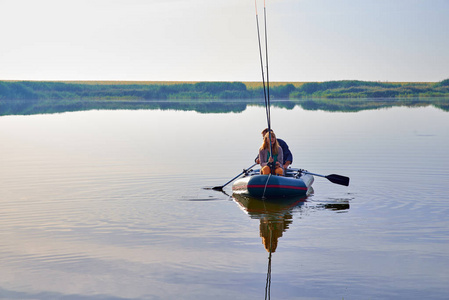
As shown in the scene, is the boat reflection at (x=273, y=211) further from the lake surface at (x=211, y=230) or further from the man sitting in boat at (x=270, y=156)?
the man sitting in boat at (x=270, y=156)

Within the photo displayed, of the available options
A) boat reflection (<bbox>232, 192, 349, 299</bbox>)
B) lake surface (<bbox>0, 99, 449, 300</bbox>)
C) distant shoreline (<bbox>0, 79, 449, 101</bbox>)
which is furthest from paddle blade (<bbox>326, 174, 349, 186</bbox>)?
distant shoreline (<bbox>0, 79, 449, 101</bbox>)

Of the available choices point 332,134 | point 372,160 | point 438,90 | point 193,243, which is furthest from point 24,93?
point 193,243

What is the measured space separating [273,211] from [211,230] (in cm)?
198

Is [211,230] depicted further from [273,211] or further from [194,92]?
[194,92]

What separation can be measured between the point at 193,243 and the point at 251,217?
2.13 m

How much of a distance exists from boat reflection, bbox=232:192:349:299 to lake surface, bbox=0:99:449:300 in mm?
49

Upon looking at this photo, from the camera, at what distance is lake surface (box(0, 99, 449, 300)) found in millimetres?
7117

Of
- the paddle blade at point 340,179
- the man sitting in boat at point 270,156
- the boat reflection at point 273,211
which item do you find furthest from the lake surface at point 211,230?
the man sitting in boat at point 270,156

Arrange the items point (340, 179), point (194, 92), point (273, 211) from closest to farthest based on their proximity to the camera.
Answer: point (273, 211)
point (340, 179)
point (194, 92)

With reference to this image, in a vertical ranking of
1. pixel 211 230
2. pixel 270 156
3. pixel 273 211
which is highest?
pixel 270 156

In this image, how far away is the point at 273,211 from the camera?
1152 centimetres

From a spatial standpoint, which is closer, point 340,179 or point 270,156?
point 270,156

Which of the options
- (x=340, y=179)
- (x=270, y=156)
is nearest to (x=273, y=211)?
(x=270, y=156)

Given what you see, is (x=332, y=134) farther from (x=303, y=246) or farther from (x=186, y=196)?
(x=303, y=246)
